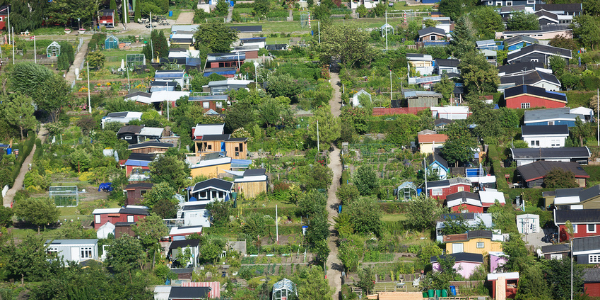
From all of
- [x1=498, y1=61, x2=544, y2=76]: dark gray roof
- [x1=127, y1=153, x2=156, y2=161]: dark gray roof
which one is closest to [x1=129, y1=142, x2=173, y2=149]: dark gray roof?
[x1=127, y1=153, x2=156, y2=161]: dark gray roof

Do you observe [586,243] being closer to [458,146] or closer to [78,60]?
[458,146]

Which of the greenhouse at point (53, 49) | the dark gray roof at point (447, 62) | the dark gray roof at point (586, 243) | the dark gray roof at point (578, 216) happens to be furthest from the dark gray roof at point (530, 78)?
Answer: the greenhouse at point (53, 49)

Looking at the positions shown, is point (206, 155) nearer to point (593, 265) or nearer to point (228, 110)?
point (228, 110)

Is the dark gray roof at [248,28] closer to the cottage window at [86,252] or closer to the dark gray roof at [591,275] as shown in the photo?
the cottage window at [86,252]

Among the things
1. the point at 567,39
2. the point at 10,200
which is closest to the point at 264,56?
the point at 567,39

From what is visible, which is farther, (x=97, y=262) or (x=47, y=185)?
(x=47, y=185)

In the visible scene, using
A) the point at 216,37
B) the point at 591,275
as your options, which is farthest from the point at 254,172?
the point at 216,37
